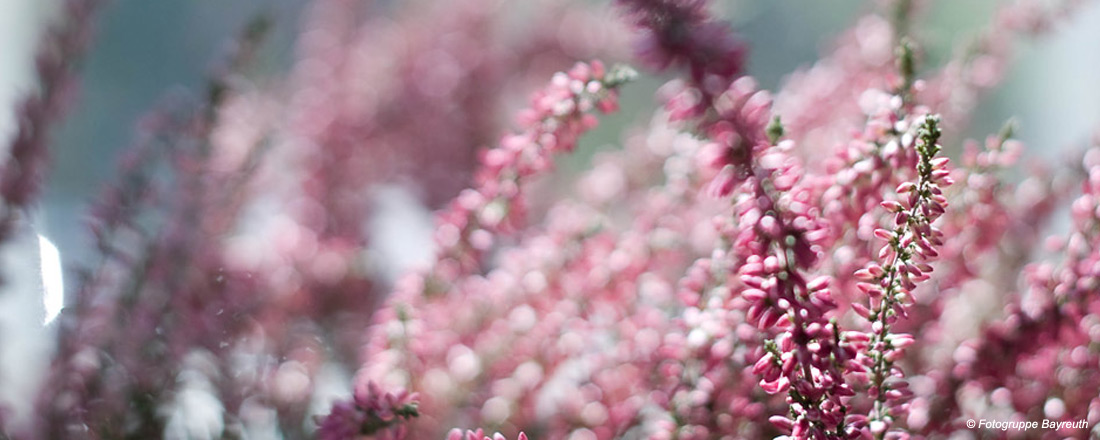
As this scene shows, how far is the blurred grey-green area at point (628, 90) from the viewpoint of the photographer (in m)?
1.12

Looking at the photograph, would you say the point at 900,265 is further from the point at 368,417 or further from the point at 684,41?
the point at 368,417

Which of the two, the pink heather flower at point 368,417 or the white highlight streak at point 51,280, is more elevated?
the white highlight streak at point 51,280

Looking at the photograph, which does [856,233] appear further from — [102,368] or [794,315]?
[102,368]

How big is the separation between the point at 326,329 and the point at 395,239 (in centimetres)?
23

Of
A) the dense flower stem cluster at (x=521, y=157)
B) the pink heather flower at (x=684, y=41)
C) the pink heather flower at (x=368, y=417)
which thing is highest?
the dense flower stem cluster at (x=521, y=157)

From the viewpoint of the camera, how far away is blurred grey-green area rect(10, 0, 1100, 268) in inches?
44.3

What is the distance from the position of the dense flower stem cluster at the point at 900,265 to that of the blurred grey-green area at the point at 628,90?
791 millimetres

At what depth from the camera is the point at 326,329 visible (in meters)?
0.70

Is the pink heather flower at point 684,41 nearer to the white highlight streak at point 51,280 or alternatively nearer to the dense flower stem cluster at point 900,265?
the dense flower stem cluster at point 900,265

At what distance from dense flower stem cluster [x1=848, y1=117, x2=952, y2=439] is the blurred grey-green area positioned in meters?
0.79

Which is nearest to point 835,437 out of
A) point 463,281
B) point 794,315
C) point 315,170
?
point 794,315

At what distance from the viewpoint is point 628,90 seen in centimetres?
124

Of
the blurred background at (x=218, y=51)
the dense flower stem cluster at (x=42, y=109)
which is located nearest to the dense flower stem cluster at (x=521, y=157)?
the dense flower stem cluster at (x=42, y=109)

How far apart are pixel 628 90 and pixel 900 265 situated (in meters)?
0.96
